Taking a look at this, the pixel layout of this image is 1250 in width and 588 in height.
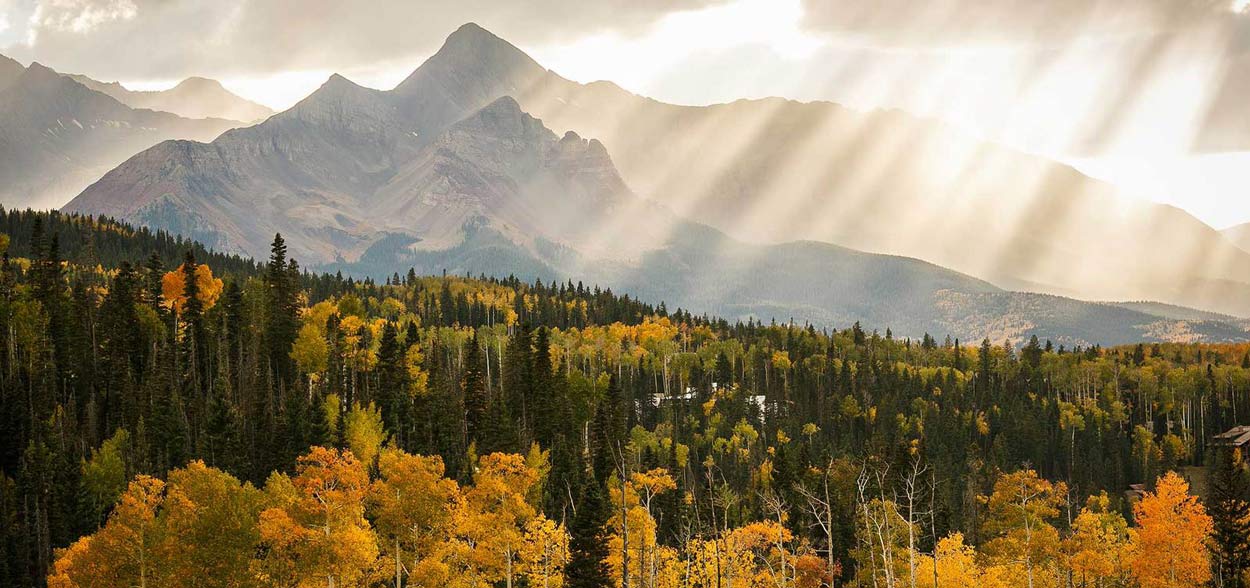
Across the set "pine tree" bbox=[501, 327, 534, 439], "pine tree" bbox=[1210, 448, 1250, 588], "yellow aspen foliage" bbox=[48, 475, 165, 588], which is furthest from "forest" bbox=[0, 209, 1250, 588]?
"pine tree" bbox=[501, 327, 534, 439]

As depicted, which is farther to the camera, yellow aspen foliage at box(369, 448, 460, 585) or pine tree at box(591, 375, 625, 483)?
pine tree at box(591, 375, 625, 483)

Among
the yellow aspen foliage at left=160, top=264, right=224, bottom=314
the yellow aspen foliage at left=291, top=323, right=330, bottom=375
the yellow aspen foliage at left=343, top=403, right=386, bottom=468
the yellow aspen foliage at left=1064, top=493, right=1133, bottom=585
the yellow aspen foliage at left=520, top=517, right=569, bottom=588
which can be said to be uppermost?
the yellow aspen foliage at left=160, top=264, right=224, bottom=314

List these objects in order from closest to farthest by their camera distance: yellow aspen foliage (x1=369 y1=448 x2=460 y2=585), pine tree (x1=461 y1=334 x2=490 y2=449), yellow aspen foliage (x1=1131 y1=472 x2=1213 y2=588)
Answer: 1. yellow aspen foliage (x1=369 y1=448 x2=460 y2=585)
2. yellow aspen foliage (x1=1131 y1=472 x2=1213 y2=588)
3. pine tree (x1=461 y1=334 x2=490 y2=449)

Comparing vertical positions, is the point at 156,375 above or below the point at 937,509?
above

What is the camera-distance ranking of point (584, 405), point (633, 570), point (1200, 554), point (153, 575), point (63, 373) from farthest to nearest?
point (584, 405)
point (63, 373)
point (1200, 554)
point (633, 570)
point (153, 575)

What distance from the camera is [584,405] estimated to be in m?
154

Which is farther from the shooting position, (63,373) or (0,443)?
(63,373)

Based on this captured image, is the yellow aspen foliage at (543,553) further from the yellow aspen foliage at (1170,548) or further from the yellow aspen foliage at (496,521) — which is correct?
the yellow aspen foliage at (1170,548)

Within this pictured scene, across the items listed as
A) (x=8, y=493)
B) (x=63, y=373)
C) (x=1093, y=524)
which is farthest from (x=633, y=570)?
(x=63, y=373)

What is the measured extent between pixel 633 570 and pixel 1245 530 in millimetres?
60452

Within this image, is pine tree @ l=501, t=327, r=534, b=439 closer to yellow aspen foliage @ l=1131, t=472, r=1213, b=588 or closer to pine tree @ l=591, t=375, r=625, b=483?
pine tree @ l=591, t=375, r=625, b=483

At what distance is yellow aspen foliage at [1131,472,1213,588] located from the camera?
97.7m

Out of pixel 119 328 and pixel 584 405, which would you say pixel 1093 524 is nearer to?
pixel 584 405

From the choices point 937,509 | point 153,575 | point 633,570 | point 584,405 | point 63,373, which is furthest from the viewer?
point 584,405
